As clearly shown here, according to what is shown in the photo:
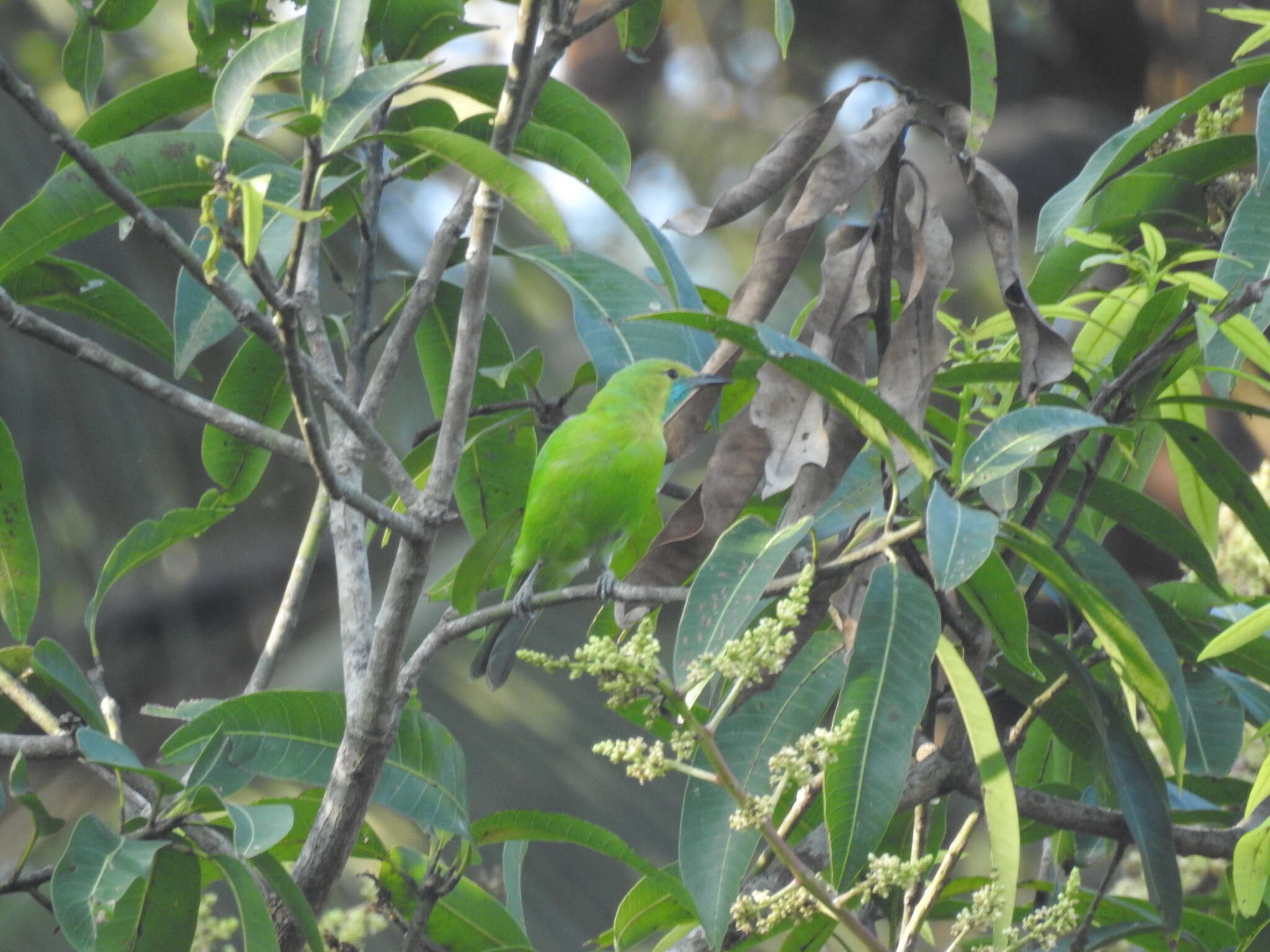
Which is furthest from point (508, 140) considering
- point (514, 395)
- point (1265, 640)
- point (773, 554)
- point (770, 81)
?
point (770, 81)

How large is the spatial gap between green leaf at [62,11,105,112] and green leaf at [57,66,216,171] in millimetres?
42

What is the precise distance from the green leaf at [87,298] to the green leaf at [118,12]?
1.58 feet

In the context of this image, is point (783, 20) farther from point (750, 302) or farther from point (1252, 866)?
point (1252, 866)

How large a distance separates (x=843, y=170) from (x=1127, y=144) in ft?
2.10

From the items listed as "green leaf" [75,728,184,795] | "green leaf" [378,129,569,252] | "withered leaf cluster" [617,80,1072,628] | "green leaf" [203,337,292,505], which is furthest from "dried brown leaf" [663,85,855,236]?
"green leaf" [75,728,184,795]

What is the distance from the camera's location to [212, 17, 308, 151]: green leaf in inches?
58.0

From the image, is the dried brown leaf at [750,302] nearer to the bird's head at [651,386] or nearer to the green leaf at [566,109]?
the green leaf at [566,109]

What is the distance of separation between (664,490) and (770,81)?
6.45m

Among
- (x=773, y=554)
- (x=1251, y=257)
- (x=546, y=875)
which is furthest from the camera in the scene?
(x=546, y=875)

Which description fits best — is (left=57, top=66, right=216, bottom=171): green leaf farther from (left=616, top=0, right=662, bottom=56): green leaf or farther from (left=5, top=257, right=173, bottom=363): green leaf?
(left=616, top=0, right=662, bottom=56): green leaf

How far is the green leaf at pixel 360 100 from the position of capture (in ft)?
4.75

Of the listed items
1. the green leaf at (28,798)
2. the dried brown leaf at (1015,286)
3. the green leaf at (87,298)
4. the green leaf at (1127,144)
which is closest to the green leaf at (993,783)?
the dried brown leaf at (1015,286)

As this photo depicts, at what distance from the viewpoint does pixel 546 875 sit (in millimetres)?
5148

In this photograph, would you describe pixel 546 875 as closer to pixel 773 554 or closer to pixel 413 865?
pixel 413 865
